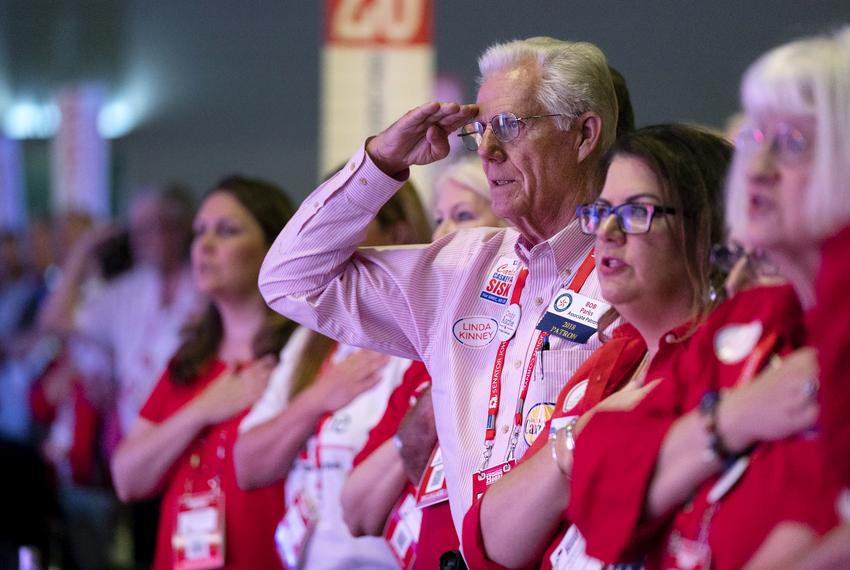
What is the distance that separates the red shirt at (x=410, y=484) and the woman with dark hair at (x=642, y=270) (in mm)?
694

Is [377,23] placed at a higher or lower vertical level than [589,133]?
higher

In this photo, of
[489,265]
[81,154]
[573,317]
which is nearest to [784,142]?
[573,317]

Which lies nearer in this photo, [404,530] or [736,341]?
[736,341]

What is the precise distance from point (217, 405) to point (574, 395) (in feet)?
5.93

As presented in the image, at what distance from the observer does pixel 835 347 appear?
4.20 feet

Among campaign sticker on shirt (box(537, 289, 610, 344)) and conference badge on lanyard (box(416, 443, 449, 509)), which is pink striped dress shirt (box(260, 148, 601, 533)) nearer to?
campaign sticker on shirt (box(537, 289, 610, 344))

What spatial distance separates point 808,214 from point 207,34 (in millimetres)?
8390

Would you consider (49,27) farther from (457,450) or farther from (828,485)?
(828,485)

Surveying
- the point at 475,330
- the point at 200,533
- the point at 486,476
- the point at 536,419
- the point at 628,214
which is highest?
the point at 628,214

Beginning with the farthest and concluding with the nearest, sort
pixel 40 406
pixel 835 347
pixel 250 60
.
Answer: pixel 250 60 → pixel 40 406 → pixel 835 347

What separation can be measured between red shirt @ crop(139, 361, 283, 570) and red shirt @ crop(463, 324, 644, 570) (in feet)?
5.08

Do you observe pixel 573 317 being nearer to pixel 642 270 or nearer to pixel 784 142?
pixel 642 270

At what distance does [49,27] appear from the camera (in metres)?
10.9

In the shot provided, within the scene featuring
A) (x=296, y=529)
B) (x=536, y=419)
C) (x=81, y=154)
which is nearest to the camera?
(x=536, y=419)
